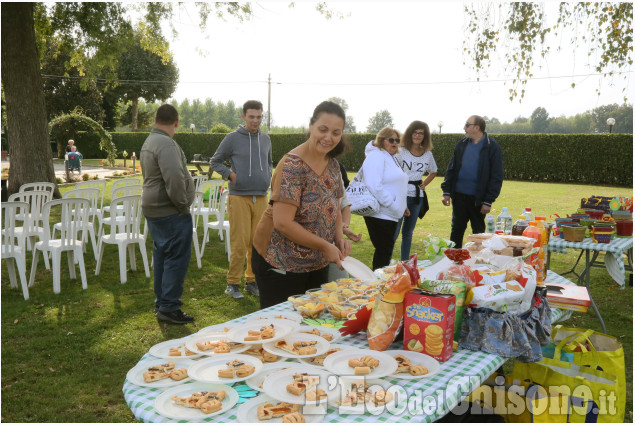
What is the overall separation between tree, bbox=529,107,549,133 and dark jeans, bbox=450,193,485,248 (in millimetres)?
85504

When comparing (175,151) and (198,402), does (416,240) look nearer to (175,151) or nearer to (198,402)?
(175,151)

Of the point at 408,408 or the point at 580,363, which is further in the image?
the point at 580,363

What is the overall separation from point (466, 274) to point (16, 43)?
33.6ft

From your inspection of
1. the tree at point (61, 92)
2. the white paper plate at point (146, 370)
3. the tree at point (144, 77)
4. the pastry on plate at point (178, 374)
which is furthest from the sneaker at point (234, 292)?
the tree at point (144, 77)

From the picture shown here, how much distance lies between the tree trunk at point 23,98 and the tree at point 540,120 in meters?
85.3

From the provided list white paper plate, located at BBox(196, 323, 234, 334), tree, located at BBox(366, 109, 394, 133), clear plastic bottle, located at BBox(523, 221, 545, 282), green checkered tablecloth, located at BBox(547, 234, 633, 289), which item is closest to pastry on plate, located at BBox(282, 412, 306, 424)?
white paper plate, located at BBox(196, 323, 234, 334)

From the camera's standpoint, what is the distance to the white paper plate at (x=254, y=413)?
1.29 m

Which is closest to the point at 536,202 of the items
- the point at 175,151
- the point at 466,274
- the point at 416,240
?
the point at 416,240

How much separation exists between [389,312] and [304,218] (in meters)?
0.76

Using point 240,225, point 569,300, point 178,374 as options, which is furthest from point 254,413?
point 240,225

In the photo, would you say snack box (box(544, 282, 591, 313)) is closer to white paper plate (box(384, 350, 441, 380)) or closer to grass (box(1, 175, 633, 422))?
grass (box(1, 175, 633, 422))

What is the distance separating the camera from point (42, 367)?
3.40 metres

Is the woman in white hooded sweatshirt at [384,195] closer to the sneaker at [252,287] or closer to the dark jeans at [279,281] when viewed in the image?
the sneaker at [252,287]

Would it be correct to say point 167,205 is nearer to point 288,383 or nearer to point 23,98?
point 288,383
